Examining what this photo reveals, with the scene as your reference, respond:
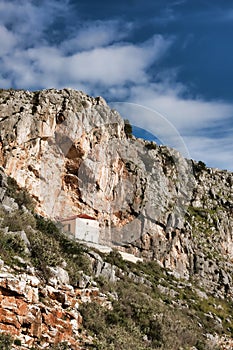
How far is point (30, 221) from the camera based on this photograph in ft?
69.6

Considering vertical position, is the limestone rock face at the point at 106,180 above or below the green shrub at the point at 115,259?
above

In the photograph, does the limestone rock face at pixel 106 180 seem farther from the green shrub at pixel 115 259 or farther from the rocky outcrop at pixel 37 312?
the rocky outcrop at pixel 37 312

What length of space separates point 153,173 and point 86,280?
34.4 metres

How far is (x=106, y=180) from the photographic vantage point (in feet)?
139

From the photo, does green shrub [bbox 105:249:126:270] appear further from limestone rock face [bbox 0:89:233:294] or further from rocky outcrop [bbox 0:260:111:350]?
rocky outcrop [bbox 0:260:111:350]

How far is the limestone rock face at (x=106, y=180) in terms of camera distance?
118 feet

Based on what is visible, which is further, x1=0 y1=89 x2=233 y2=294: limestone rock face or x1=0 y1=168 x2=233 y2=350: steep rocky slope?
x1=0 y1=89 x2=233 y2=294: limestone rock face

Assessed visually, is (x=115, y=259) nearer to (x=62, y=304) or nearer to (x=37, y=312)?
(x=62, y=304)

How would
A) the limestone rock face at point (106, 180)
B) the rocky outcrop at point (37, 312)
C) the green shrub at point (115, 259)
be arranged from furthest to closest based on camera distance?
1. the limestone rock face at point (106, 180)
2. the green shrub at point (115, 259)
3. the rocky outcrop at point (37, 312)

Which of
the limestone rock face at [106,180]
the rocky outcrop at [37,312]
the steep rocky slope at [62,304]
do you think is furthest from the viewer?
the limestone rock face at [106,180]

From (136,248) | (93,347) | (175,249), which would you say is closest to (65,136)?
(136,248)

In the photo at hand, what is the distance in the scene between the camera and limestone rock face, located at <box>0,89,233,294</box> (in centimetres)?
3609

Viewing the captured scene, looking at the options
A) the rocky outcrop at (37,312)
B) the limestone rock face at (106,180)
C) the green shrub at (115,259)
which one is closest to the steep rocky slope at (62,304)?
the rocky outcrop at (37,312)

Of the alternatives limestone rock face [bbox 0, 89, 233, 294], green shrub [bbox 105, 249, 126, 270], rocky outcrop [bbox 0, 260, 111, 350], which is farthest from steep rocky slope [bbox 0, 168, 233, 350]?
limestone rock face [bbox 0, 89, 233, 294]
